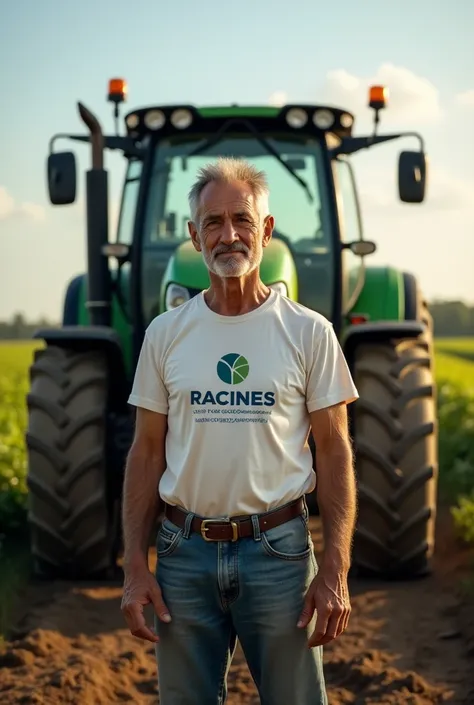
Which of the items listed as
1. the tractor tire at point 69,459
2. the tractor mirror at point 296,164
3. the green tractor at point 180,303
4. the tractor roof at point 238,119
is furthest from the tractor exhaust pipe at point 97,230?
the tractor mirror at point 296,164

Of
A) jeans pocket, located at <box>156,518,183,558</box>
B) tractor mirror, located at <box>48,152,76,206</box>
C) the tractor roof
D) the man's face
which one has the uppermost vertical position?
the tractor roof

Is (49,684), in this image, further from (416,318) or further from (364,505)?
(416,318)

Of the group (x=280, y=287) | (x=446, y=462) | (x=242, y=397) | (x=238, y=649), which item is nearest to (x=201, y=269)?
(x=280, y=287)

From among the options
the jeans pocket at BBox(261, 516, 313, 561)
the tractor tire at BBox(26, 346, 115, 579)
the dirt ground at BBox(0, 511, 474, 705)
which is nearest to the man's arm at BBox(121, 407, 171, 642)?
the jeans pocket at BBox(261, 516, 313, 561)

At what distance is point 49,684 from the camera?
13.9 feet

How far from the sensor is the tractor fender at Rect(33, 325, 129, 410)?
572cm

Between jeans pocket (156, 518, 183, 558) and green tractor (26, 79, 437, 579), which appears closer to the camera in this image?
jeans pocket (156, 518, 183, 558)

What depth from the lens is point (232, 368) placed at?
2.72 m

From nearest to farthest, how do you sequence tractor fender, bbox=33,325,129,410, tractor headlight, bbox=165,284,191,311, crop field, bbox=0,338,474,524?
1. tractor headlight, bbox=165,284,191,311
2. tractor fender, bbox=33,325,129,410
3. crop field, bbox=0,338,474,524

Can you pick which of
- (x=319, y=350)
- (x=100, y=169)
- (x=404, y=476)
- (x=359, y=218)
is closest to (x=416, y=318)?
(x=359, y=218)

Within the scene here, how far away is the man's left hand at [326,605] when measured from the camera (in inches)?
106

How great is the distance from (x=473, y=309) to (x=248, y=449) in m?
64.3

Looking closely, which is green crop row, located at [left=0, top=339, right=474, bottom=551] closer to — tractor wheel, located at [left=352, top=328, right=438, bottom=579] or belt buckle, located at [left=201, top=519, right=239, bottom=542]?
tractor wheel, located at [left=352, top=328, right=438, bottom=579]

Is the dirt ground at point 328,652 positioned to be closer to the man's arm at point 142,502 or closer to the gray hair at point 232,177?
the man's arm at point 142,502
